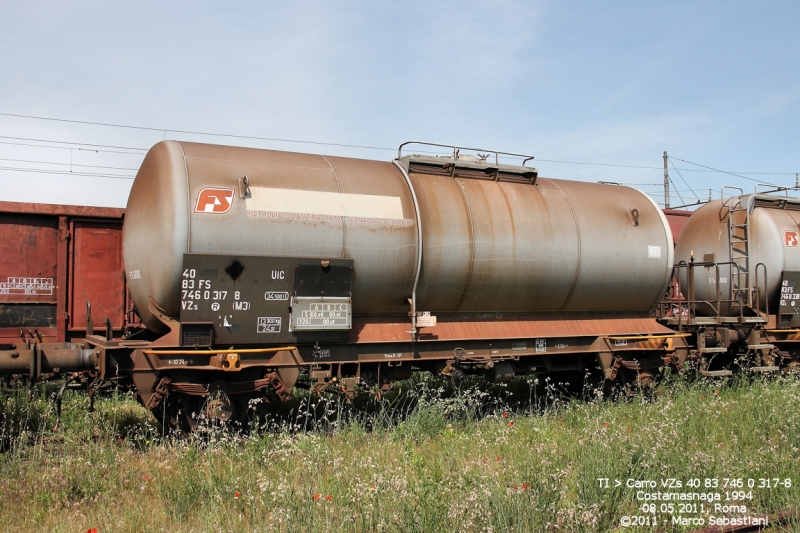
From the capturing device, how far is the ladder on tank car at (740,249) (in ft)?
42.9

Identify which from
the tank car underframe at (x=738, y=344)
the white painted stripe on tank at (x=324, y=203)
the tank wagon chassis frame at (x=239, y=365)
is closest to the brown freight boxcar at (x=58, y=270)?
the tank wagon chassis frame at (x=239, y=365)

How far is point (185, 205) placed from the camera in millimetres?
7980

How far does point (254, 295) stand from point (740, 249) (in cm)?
1028

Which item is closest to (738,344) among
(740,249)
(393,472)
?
(740,249)

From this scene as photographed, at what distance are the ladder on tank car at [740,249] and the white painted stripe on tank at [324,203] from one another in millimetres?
7985

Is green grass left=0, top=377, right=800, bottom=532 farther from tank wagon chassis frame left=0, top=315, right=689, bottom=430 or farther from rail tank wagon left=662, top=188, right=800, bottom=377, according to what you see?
rail tank wagon left=662, top=188, right=800, bottom=377

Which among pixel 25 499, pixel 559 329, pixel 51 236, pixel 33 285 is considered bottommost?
Answer: pixel 25 499

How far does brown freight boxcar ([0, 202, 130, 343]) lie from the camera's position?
9.52m

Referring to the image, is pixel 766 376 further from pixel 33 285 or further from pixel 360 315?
pixel 33 285

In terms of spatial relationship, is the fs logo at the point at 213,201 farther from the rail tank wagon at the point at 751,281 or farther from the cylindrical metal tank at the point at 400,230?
the rail tank wagon at the point at 751,281

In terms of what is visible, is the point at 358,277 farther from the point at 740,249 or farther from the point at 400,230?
the point at 740,249

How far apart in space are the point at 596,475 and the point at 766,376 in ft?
28.0

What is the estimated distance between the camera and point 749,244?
13.3 meters

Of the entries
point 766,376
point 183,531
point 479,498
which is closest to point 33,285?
point 183,531
